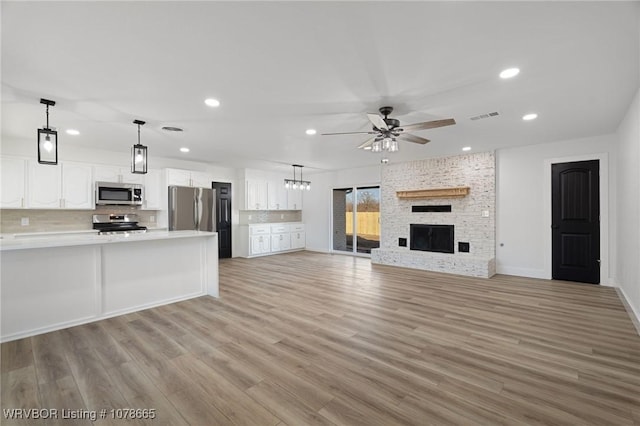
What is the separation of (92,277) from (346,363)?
3.20 m

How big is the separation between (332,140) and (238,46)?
118 inches

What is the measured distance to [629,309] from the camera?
3834mm

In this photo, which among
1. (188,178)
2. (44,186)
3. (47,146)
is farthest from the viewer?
(188,178)

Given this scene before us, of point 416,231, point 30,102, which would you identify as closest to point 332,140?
point 416,231

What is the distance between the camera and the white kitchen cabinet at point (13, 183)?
4.71 metres

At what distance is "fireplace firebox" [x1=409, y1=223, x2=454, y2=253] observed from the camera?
6.72m

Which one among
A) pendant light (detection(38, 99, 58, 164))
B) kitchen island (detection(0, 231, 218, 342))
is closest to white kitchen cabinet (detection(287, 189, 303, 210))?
kitchen island (detection(0, 231, 218, 342))

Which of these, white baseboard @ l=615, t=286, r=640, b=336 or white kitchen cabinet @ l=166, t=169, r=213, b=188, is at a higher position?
white kitchen cabinet @ l=166, t=169, r=213, b=188

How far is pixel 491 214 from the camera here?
6.14 metres

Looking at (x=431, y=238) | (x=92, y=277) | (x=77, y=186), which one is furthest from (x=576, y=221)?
(x=77, y=186)

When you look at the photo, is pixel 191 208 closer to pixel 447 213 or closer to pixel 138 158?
pixel 138 158

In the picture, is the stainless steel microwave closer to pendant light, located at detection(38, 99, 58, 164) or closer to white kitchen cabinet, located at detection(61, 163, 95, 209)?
white kitchen cabinet, located at detection(61, 163, 95, 209)

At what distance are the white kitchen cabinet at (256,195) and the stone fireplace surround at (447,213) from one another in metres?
3.53

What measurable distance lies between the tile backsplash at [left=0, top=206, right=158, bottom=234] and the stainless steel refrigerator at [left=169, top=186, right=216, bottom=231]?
0.95 metres
